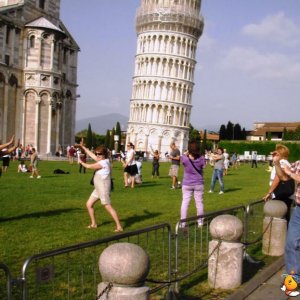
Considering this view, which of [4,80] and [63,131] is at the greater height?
[4,80]

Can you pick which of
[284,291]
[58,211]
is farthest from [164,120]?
[284,291]

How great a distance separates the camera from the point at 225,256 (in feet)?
23.6

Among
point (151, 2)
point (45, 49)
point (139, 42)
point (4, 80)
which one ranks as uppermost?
point (151, 2)

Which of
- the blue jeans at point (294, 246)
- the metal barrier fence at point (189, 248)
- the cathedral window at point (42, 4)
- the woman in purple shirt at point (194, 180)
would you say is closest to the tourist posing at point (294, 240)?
the blue jeans at point (294, 246)

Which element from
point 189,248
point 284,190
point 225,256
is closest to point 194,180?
point 284,190

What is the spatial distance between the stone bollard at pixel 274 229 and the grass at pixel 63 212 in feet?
8.52

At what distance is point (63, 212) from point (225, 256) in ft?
22.8

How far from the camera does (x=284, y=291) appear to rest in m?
7.06

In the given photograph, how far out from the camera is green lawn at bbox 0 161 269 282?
9250 millimetres

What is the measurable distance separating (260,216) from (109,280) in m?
7.06

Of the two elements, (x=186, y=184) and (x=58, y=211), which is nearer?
(x=186, y=184)

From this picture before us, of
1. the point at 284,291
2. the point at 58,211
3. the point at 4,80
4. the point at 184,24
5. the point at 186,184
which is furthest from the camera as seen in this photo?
the point at 184,24

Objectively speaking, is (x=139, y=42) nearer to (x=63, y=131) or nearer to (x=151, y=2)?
(x=151, y=2)

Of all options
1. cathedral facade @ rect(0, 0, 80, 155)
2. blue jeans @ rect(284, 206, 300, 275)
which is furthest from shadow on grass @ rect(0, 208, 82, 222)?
cathedral facade @ rect(0, 0, 80, 155)
